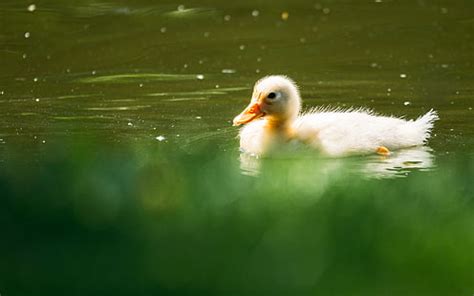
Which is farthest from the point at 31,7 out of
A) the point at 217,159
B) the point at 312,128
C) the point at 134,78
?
the point at 217,159

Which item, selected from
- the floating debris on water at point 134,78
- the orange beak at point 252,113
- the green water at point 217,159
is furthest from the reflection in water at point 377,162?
the floating debris on water at point 134,78

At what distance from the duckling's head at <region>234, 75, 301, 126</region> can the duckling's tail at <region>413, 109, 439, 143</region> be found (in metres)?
0.56

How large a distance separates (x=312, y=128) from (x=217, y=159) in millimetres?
725

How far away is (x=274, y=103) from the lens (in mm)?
4352

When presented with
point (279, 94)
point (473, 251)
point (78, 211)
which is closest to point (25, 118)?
point (279, 94)

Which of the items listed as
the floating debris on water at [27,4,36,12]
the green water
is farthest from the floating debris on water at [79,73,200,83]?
the floating debris on water at [27,4,36,12]

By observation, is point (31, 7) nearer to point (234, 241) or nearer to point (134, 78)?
point (134, 78)

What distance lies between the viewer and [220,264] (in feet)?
4.33

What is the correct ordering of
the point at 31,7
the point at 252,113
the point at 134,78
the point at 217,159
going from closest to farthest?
the point at 217,159
the point at 252,113
the point at 134,78
the point at 31,7

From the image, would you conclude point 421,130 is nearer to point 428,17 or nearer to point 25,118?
point 25,118

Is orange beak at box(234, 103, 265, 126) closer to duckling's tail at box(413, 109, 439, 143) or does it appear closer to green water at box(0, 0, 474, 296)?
green water at box(0, 0, 474, 296)

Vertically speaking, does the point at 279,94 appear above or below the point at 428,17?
below

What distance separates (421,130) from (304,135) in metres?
0.58

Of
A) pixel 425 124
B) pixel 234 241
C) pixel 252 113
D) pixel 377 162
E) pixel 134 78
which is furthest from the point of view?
pixel 134 78
